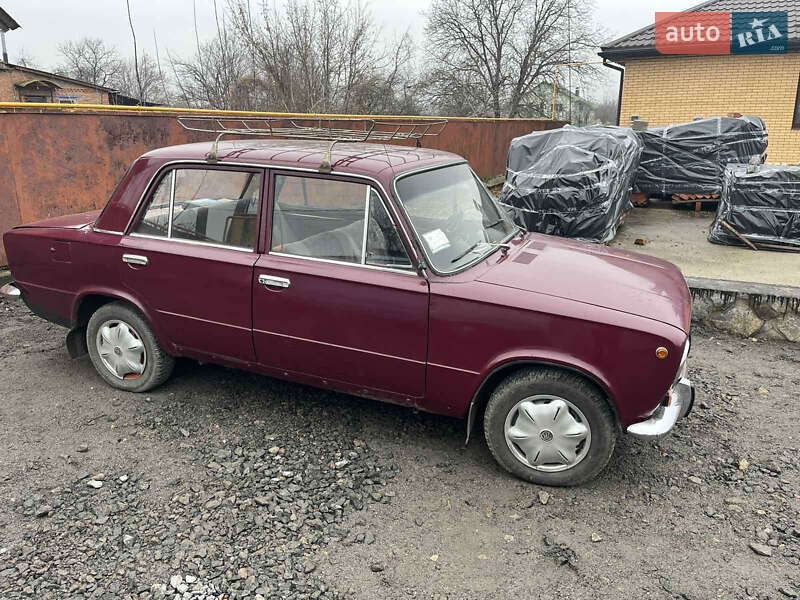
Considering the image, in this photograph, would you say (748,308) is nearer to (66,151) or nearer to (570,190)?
(570,190)

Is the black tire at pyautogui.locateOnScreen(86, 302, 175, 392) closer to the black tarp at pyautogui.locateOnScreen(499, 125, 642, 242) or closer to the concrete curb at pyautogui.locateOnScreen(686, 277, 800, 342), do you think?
the concrete curb at pyautogui.locateOnScreen(686, 277, 800, 342)

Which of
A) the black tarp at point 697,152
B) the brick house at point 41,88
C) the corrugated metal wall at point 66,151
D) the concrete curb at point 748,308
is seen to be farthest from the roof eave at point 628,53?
the brick house at point 41,88

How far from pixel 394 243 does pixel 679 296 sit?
170 centimetres

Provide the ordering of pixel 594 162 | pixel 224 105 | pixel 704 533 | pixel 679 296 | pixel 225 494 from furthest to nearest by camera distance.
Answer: pixel 224 105, pixel 594 162, pixel 679 296, pixel 225 494, pixel 704 533

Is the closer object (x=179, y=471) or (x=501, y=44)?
(x=179, y=471)

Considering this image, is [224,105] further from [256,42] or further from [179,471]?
[179,471]

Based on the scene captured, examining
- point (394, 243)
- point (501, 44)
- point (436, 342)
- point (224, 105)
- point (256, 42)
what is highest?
point (501, 44)

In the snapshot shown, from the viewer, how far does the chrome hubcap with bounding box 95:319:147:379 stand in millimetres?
4328

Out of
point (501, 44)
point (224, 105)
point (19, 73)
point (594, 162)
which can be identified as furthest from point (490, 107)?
point (594, 162)

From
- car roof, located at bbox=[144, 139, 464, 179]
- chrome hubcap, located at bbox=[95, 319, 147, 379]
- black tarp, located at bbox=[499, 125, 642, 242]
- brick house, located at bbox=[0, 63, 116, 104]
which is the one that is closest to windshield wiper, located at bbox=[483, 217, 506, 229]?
car roof, located at bbox=[144, 139, 464, 179]

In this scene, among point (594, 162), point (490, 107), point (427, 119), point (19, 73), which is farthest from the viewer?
point (490, 107)

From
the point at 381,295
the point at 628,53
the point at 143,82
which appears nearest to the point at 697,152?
the point at 628,53

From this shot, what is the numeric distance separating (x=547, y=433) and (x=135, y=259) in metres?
2.85

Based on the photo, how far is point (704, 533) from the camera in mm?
3113
